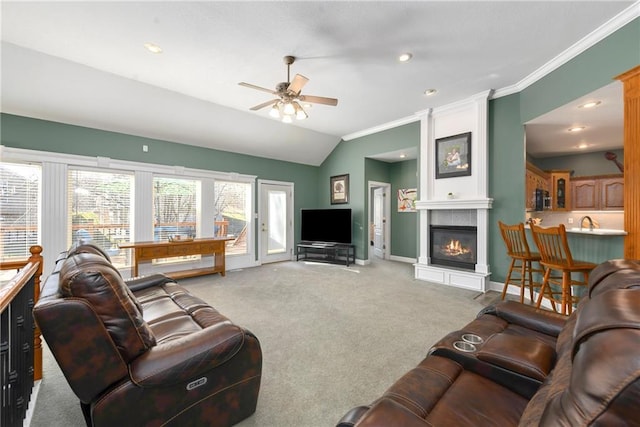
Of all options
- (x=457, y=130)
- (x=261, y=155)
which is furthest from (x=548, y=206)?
(x=261, y=155)

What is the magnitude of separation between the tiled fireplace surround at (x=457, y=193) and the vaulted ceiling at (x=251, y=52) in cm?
31

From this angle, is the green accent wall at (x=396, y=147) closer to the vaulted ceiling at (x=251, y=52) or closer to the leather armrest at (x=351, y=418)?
the vaulted ceiling at (x=251, y=52)

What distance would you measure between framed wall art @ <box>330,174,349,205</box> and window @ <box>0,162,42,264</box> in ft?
17.8

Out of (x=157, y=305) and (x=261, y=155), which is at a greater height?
(x=261, y=155)

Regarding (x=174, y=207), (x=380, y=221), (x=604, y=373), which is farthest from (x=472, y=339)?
(x=380, y=221)

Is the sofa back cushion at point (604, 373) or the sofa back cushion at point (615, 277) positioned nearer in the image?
the sofa back cushion at point (604, 373)

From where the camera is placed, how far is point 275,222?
21.4 ft

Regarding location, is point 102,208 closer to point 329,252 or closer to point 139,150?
point 139,150

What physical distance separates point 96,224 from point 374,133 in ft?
18.3

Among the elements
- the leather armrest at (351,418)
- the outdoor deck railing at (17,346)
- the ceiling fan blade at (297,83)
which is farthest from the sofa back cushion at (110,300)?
the ceiling fan blade at (297,83)

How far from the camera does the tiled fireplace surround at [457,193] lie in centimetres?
408

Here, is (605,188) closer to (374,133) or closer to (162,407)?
(374,133)

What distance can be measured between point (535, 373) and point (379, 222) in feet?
20.3

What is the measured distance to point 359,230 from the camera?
20.0ft
